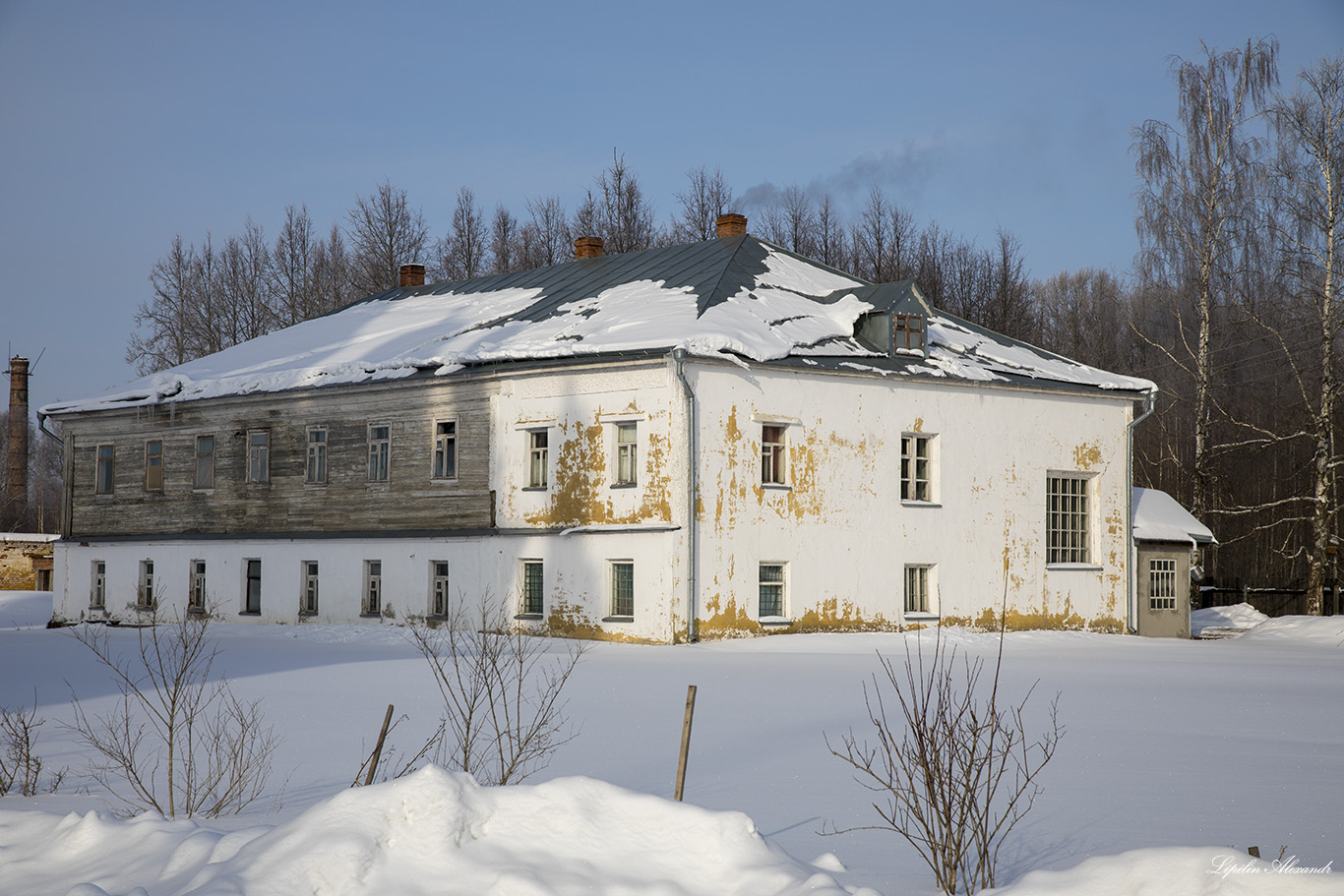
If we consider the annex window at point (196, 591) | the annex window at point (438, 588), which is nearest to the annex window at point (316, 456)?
the annex window at point (438, 588)

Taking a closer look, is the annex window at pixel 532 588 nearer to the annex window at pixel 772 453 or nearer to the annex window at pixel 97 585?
the annex window at pixel 772 453

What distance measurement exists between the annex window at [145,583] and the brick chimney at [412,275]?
11.1m

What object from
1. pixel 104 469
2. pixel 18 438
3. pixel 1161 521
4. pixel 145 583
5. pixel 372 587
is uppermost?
pixel 18 438

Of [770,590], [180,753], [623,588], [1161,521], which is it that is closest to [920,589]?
[770,590]

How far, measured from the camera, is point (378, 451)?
30.7m

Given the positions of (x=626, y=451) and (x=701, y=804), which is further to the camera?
(x=626, y=451)

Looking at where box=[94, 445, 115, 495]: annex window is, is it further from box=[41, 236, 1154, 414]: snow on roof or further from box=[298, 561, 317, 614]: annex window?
box=[298, 561, 317, 614]: annex window

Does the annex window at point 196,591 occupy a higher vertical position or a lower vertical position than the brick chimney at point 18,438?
lower

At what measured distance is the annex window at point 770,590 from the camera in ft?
85.4

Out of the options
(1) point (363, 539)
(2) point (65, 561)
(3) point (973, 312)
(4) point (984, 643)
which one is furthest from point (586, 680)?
(3) point (973, 312)

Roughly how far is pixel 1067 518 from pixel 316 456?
17.3 metres

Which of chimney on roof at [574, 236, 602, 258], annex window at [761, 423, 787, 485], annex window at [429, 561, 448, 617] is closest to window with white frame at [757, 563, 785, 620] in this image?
annex window at [761, 423, 787, 485]

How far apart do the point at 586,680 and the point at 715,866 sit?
11.4m

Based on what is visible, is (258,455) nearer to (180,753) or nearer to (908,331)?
(908,331)
